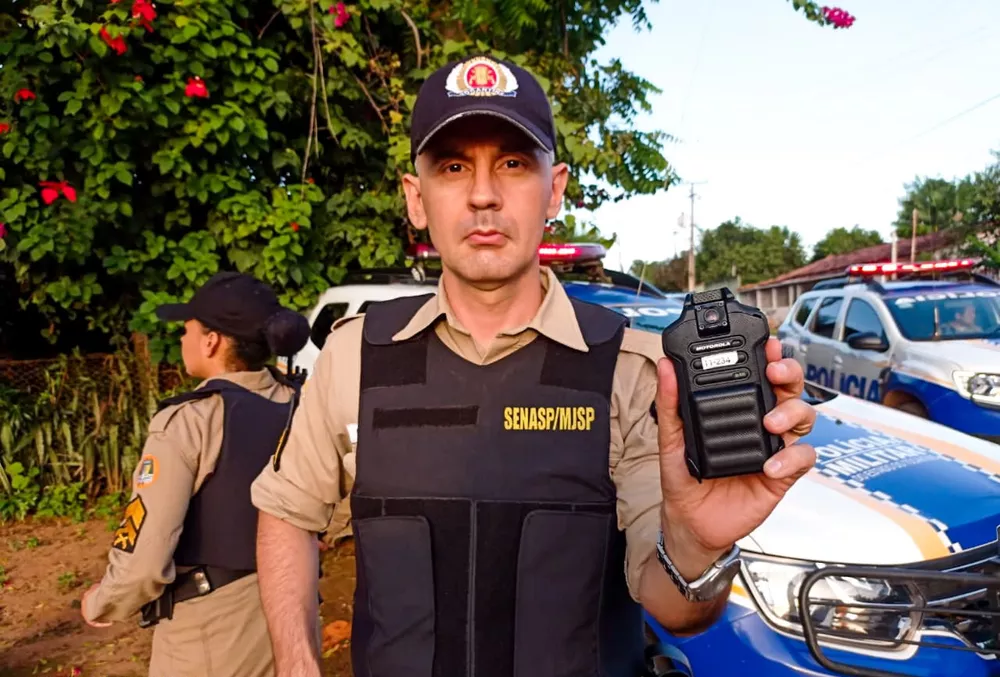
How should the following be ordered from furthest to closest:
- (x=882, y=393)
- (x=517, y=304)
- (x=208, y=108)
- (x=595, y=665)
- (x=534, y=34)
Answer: (x=882, y=393)
(x=534, y=34)
(x=208, y=108)
(x=517, y=304)
(x=595, y=665)

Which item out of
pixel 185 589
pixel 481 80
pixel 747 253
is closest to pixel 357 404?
pixel 481 80

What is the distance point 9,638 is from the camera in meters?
3.89

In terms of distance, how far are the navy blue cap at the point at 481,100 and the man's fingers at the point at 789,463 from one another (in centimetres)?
83

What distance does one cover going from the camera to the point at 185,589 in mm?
2072

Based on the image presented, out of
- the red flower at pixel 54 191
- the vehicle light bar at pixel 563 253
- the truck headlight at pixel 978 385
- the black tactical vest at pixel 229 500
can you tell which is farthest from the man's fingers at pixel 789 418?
the truck headlight at pixel 978 385

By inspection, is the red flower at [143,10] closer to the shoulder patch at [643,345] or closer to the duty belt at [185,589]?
the duty belt at [185,589]

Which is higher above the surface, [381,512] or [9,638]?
[381,512]

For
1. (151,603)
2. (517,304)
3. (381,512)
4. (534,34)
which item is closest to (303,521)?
(381,512)

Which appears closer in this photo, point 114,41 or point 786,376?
point 786,376

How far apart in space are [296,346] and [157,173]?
3.33 meters

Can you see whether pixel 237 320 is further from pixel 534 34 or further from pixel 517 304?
pixel 534 34

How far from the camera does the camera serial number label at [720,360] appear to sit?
991 millimetres

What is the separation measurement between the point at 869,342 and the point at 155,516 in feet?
19.9

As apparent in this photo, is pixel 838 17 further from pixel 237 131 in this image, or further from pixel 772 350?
pixel 772 350
